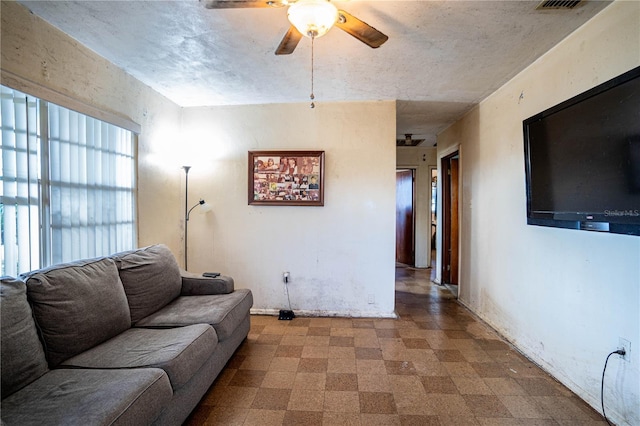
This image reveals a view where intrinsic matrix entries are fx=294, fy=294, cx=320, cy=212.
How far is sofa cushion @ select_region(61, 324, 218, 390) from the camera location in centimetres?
150

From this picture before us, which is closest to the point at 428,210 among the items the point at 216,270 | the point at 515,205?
the point at 515,205

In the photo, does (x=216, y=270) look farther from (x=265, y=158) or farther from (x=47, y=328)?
(x=47, y=328)

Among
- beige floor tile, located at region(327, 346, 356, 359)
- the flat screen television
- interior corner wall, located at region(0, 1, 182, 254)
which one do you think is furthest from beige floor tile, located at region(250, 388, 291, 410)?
the flat screen television

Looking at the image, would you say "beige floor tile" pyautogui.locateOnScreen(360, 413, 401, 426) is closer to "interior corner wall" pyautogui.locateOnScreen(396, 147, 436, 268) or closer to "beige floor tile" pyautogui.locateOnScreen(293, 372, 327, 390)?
"beige floor tile" pyautogui.locateOnScreen(293, 372, 327, 390)

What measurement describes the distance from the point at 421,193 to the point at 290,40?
510cm

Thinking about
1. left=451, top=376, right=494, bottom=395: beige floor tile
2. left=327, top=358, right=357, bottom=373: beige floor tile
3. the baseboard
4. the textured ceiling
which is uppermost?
the textured ceiling

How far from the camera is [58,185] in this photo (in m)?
2.05

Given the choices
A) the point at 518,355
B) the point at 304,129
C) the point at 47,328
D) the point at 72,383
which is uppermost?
the point at 304,129

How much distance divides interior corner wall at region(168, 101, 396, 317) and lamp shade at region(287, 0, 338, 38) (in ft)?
6.51

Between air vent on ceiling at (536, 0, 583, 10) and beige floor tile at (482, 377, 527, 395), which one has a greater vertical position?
air vent on ceiling at (536, 0, 583, 10)

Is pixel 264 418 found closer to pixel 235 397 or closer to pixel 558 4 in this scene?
pixel 235 397

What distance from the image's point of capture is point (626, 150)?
151 centimetres

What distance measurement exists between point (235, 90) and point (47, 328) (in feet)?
8.21

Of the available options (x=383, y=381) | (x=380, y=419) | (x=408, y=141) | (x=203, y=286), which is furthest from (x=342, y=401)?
(x=408, y=141)
